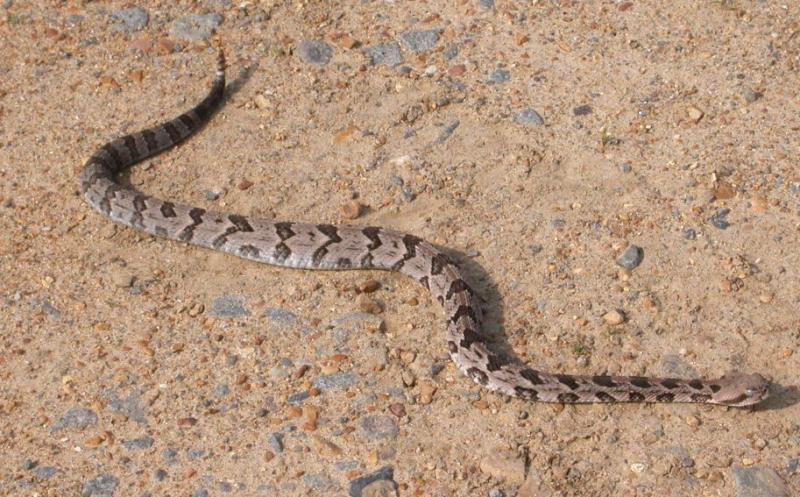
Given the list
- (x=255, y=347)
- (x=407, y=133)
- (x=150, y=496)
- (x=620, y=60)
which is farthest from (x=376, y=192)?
(x=150, y=496)

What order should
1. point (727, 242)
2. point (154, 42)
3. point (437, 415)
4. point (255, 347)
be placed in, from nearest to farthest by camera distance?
point (437, 415) < point (255, 347) < point (727, 242) < point (154, 42)

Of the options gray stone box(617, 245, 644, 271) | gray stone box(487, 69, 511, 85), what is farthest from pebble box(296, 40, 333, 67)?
gray stone box(617, 245, 644, 271)

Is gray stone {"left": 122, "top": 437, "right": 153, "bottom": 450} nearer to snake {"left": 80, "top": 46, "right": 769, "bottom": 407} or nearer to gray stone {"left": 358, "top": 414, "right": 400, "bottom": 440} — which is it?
gray stone {"left": 358, "top": 414, "right": 400, "bottom": 440}

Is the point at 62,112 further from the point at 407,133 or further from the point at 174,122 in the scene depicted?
the point at 407,133

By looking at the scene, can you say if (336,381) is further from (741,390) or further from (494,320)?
(741,390)

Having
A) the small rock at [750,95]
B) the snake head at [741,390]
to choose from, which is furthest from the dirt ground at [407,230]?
the snake head at [741,390]

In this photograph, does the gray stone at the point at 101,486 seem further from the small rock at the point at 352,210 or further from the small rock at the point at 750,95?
the small rock at the point at 750,95

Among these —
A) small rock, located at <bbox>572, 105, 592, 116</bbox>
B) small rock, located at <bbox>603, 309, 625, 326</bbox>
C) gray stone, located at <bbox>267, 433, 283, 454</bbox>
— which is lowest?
gray stone, located at <bbox>267, 433, 283, 454</bbox>
